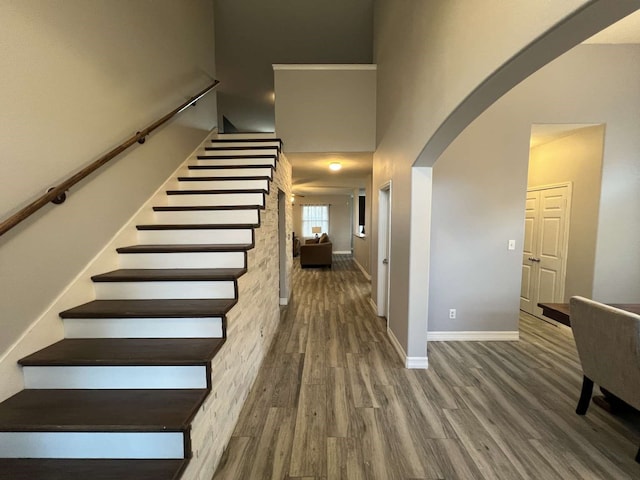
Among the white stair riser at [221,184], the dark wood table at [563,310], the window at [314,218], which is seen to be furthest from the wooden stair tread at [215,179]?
the window at [314,218]

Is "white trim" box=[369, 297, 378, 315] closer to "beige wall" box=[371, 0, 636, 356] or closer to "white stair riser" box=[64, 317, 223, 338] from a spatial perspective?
"beige wall" box=[371, 0, 636, 356]

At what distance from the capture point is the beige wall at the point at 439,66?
1.06 meters

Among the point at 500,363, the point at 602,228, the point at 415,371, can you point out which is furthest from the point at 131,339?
the point at 602,228

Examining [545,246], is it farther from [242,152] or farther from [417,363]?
[242,152]

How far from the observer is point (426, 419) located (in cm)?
200

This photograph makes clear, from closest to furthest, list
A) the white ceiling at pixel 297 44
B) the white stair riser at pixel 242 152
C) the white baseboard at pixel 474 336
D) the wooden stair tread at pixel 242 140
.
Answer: the white baseboard at pixel 474 336 → the white stair riser at pixel 242 152 → the wooden stair tread at pixel 242 140 → the white ceiling at pixel 297 44

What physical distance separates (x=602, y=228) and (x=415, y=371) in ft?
8.84

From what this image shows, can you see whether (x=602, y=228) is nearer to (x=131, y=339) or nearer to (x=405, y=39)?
(x=405, y=39)

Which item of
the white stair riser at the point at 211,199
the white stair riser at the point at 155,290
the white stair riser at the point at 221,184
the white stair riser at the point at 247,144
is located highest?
the white stair riser at the point at 247,144

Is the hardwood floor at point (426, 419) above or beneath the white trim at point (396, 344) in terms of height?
beneath

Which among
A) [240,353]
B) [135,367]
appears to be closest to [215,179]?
[240,353]

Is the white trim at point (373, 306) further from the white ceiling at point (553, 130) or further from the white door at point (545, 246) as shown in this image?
the white ceiling at point (553, 130)

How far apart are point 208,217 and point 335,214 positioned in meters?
8.96

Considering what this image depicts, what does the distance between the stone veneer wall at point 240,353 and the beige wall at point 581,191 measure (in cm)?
368
